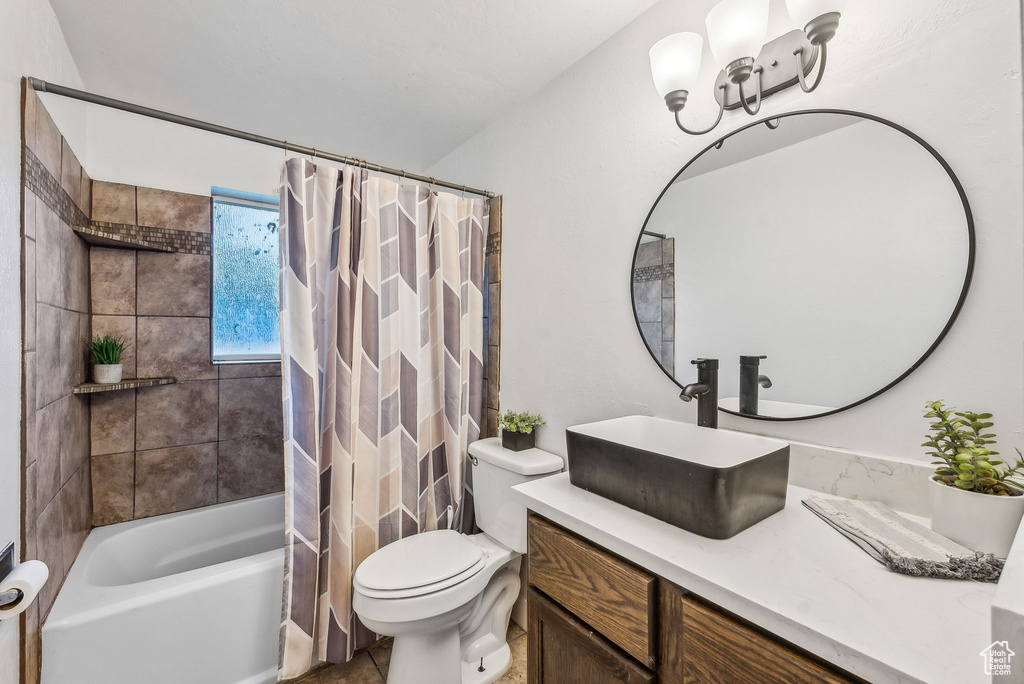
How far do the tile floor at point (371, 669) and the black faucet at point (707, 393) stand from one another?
1308mm

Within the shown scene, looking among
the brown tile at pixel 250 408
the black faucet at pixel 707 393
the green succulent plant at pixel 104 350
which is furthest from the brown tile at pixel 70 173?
the black faucet at pixel 707 393

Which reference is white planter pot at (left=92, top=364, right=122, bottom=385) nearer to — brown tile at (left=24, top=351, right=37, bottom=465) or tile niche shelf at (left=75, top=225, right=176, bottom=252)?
tile niche shelf at (left=75, top=225, right=176, bottom=252)

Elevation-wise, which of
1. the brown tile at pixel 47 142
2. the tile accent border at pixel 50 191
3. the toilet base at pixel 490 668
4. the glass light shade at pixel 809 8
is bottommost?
the toilet base at pixel 490 668

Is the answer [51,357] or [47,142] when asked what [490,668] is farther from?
[47,142]

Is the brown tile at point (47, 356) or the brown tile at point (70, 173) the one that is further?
the brown tile at point (70, 173)

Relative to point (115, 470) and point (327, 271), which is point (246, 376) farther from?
point (327, 271)

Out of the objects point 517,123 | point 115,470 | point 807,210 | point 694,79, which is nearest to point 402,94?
point 517,123

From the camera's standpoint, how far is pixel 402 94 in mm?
1886

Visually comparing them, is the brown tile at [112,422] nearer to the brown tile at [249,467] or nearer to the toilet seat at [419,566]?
the brown tile at [249,467]

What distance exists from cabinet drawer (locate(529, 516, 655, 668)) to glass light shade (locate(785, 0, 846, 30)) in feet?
4.07

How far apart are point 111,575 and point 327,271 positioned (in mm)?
1547

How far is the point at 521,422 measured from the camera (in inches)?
71.4

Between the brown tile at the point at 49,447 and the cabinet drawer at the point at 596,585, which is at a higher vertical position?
the brown tile at the point at 49,447

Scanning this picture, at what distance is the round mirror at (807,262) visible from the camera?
89 centimetres
